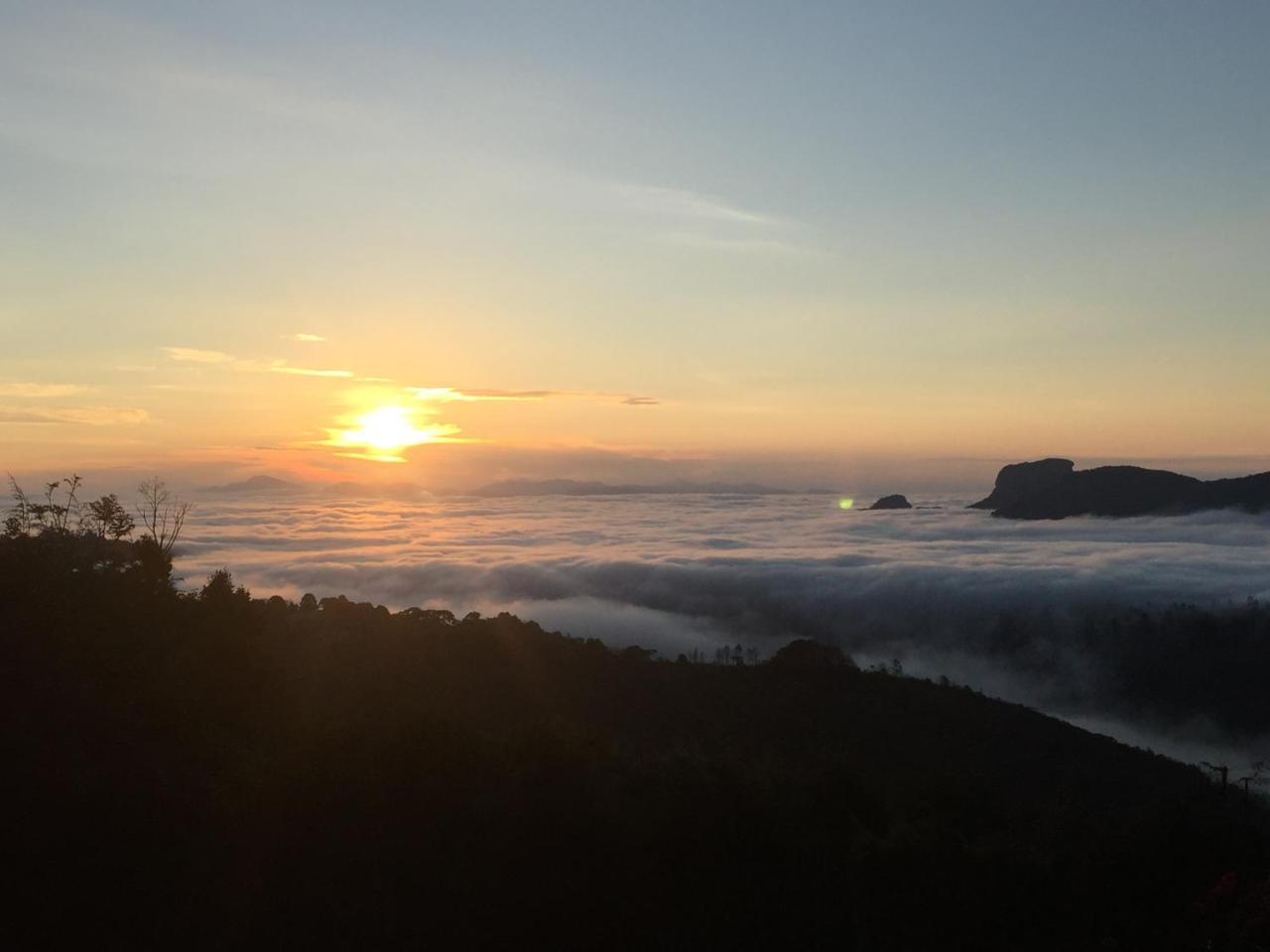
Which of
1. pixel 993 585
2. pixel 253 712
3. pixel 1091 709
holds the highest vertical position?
pixel 253 712

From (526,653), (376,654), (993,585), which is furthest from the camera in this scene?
(993,585)

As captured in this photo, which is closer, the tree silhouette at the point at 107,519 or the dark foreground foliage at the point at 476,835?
the dark foreground foliage at the point at 476,835

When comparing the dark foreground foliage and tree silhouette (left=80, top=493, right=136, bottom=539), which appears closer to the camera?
the dark foreground foliage

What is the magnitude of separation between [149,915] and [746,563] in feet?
518

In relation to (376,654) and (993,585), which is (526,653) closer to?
(376,654)

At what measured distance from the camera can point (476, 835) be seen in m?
15.0

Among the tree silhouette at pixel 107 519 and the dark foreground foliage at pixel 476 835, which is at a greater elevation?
the tree silhouette at pixel 107 519

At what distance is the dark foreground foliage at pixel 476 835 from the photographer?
43.0 ft

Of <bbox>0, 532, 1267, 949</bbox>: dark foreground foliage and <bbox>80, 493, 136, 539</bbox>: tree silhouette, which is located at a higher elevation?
<bbox>80, 493, 136, 539</bbox>: tree silhouette

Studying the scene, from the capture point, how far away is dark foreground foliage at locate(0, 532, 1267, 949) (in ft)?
43.0

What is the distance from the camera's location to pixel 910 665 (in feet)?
461

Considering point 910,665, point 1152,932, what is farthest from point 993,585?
point 1152,932

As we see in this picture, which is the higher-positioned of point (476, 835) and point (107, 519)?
point (107, 519)

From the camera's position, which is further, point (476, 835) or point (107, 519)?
point (107, 519)
